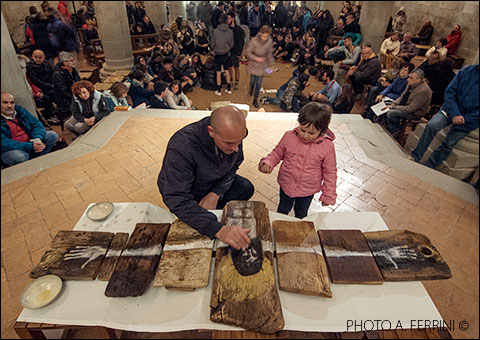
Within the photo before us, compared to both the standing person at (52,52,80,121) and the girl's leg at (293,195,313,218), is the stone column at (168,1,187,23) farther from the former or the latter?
the girl's leg at (293,195,313,218)

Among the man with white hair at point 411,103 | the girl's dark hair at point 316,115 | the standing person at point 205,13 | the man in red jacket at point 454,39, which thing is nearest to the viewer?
the girl's dark hair at point 316,115

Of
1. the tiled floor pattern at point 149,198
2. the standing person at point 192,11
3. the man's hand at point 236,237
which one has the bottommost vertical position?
the tiled floor pattern at point 149,198

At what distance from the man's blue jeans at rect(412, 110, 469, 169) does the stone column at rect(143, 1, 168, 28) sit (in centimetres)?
883

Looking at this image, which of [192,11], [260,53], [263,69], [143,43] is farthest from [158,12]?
[263,69]

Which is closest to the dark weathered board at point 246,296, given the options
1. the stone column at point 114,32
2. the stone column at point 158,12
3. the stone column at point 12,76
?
the stone column at point 12,76

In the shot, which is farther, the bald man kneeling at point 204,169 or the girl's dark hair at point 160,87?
the girl's dark hair at point 160,87

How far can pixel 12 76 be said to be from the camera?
103 inches

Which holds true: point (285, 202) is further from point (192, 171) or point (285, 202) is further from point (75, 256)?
point (75, 256)

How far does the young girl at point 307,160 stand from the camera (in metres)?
2.32

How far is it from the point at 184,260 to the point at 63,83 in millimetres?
4628

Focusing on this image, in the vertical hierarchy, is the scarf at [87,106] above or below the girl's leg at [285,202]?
above

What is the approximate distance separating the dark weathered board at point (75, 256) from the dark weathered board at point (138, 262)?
0.16m

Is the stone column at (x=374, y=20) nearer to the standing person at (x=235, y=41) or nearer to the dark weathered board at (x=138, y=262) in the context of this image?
the standing person at (x=235, y=41)

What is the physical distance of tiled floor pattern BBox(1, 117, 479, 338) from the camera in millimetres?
2389
